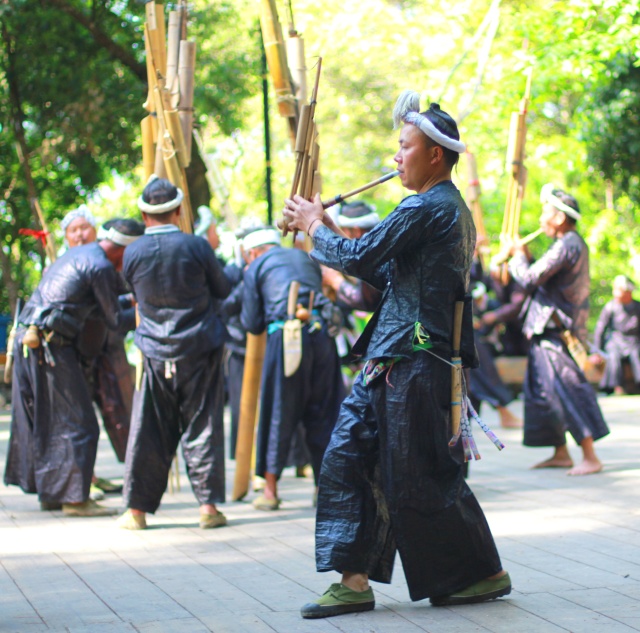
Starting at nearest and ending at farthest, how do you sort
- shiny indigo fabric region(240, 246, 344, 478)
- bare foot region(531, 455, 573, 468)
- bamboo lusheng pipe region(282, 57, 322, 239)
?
bamboo lusheng pipe region(282, 57, 322, 239) → shiny indigo fabric region(240, 246, 344, 478) → bare foot region(531, 455, 573, 468)

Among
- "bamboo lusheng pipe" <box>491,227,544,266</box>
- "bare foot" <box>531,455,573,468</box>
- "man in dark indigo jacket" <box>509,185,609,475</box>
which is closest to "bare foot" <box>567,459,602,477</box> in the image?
"man in dark indigo jacket" <box>509,185,609,475</box>

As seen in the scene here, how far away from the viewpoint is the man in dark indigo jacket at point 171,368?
6.57m

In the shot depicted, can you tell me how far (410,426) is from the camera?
4.45 metres

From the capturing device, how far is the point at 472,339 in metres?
4.62

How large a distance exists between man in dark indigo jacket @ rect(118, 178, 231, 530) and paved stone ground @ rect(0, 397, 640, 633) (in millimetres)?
250

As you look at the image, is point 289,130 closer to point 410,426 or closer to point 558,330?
point 558,330

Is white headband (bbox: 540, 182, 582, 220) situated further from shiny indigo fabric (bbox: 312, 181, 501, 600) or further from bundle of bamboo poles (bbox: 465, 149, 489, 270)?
shiny indigo fabric (bbox: 312, 181, 501, 600)

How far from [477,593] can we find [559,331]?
4.34 m

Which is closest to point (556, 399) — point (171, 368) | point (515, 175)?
point (515, 175)

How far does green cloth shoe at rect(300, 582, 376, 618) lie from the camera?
4418 millimetres

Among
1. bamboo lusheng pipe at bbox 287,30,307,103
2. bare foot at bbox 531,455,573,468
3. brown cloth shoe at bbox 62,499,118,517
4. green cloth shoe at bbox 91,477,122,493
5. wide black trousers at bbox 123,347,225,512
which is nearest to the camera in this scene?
wide black trousers at bbox 123,347,225,512

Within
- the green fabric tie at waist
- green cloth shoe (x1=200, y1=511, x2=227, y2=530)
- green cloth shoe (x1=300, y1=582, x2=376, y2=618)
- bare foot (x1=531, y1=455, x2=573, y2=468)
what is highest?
the green fabric tie at waist

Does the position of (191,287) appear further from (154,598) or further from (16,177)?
(16,177)

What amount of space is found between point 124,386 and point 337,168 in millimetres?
22012
